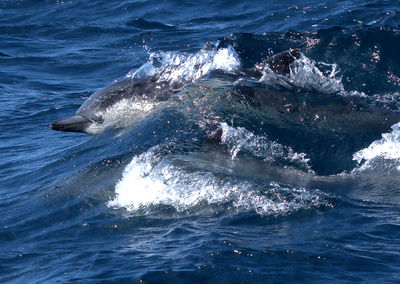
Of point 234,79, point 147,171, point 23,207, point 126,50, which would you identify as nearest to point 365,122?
point 234,79

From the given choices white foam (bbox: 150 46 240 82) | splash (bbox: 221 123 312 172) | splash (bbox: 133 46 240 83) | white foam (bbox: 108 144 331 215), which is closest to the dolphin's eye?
splash (bbox: 133 46 240 83)

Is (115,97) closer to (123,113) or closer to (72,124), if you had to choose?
(123,113)

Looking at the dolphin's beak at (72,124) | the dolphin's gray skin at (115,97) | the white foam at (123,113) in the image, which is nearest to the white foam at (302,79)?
the dolphin's gray skin at (115,97)

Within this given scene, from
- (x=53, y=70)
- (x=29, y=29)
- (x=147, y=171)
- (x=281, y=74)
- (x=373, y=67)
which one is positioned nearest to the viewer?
(x=147, y=171)

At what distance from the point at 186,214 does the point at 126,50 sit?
1178 centimetres

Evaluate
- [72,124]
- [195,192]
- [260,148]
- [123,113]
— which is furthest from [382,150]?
[72,124]

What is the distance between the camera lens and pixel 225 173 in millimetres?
8156

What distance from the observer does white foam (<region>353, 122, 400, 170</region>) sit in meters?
8.48

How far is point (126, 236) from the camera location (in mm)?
7086

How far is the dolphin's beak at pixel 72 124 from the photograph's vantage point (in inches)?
423

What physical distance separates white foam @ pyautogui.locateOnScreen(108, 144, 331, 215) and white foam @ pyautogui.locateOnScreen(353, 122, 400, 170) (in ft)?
4.98

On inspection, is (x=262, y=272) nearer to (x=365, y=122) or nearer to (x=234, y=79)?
(x=365, y=122)

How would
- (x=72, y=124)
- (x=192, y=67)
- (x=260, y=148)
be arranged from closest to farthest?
1. (x=260, y=148)
2. (x=72, y=124)
3. (x=192, y=67)

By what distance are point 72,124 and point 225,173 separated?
3814mm
